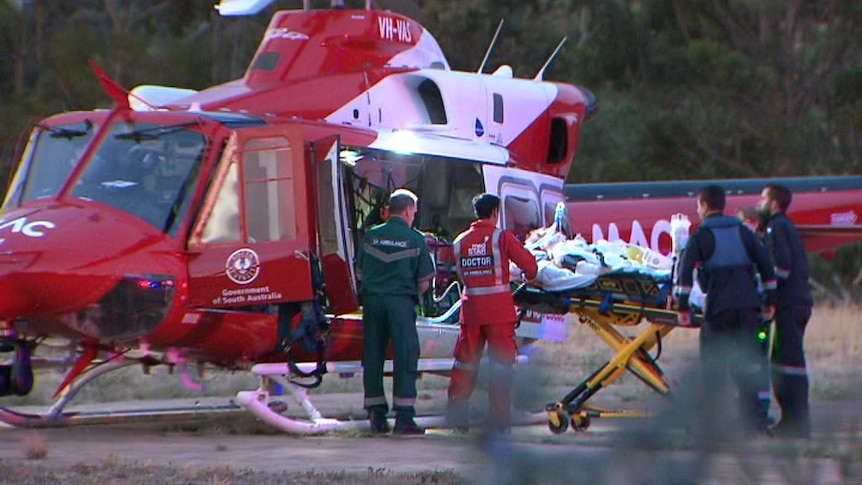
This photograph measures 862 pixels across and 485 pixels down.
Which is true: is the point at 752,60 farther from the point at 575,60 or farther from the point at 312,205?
the point at 312,205

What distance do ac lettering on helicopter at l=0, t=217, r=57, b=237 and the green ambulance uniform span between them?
81.3 inches

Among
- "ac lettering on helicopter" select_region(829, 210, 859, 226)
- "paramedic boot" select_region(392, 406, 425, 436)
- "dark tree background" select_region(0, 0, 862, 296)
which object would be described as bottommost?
"dark tree background" select_region(0, 0, 862, 296)

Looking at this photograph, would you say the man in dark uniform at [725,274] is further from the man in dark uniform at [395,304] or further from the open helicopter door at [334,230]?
the open helicopter door at [334,230]

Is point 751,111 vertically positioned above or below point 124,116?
below

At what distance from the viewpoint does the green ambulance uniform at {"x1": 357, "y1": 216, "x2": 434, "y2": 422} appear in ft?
33.1

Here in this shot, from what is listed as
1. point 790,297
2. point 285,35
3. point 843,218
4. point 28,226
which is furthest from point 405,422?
point 843,218

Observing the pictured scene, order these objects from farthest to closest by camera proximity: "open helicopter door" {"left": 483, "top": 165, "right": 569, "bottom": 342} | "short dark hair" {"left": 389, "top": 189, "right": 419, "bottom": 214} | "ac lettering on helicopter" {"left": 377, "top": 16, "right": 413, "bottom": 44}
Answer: "ac lettering on helicopter" {"left": 377, "top": 16, "right": 413, "bottom": 44}, "open helicopter door" {"left": 483, "top": 165, "right": 569, "bottom": 342}, "short dark hair" {"left": 389, "top": 189, "right": 419, "bottom": 214}

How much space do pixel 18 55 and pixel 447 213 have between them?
17.6 m

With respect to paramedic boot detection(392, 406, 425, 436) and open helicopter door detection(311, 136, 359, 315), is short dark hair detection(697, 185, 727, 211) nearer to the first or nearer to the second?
paramedic boot detection(392, 406, 425, 436)

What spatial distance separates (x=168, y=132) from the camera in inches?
420

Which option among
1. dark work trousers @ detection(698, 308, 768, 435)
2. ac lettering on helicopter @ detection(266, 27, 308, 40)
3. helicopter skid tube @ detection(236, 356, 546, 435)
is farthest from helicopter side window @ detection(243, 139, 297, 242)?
dark work trousers @ detection(698, 308, 768, 435)

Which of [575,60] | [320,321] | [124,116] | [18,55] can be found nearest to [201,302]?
[320,321]

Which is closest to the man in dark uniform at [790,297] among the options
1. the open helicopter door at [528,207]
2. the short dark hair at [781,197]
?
the short dark hair at [781,197]

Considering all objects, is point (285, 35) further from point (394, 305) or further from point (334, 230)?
point (394, 305)
